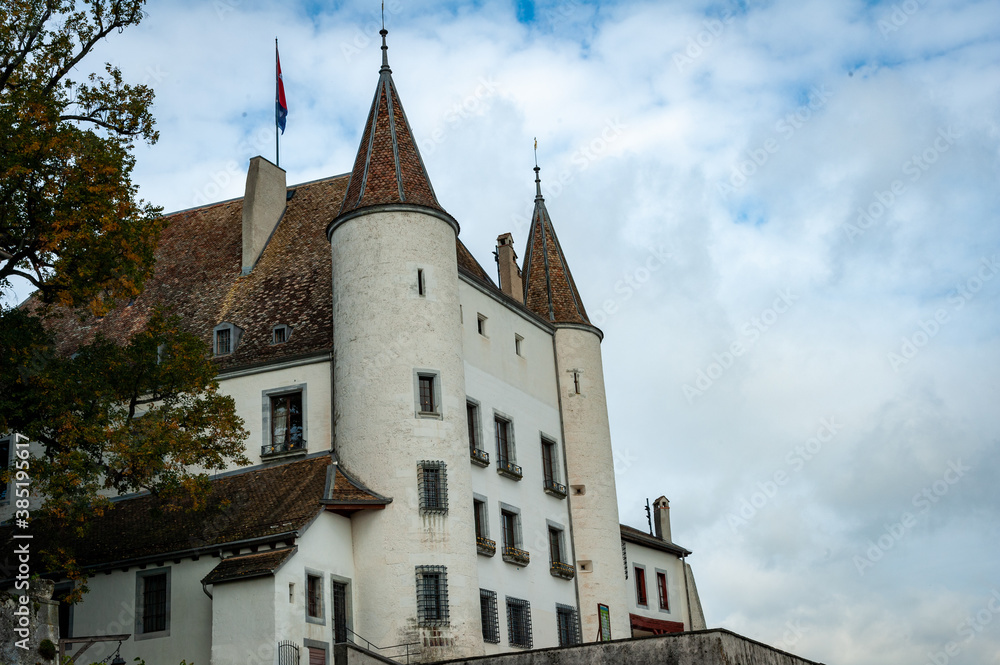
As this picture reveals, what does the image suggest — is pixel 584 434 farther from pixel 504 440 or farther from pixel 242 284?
pixel 242 284

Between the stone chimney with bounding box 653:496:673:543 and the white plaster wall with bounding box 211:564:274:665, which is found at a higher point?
the stone chimney with bounding box 653:496:673:543

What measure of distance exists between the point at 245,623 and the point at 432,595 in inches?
217

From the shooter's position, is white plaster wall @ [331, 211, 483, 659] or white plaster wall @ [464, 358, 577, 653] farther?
white plaster wall @ [464, 358, 577, 653]

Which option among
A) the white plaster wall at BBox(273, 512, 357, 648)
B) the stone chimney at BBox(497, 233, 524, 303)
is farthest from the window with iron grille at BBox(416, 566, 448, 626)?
the stone chimney at BBox(497, 233, 524, 303)

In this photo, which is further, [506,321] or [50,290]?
[506,321]

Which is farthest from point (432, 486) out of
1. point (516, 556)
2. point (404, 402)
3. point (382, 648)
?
point (516, 556)

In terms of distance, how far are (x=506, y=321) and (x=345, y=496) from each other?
11028mm

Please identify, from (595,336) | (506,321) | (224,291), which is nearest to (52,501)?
(224,291)

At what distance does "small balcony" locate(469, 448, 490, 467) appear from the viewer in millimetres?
36125

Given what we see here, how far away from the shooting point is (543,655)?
26.6 metres

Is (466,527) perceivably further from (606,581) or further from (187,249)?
(187,249)

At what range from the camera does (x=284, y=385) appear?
36.3 metres

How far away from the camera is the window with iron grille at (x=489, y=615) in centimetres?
3469

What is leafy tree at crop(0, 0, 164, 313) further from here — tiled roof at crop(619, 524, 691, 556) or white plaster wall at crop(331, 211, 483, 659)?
tiled roof at crop(619, 524, 691, 556)
